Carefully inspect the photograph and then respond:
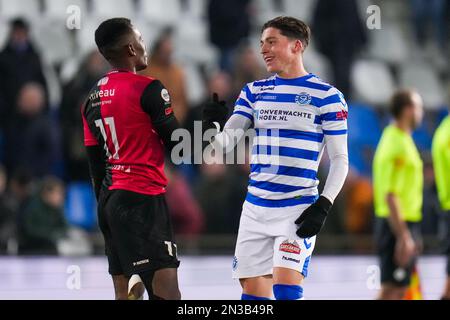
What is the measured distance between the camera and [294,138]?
638 cm

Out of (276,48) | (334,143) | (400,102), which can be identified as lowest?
(334,143)

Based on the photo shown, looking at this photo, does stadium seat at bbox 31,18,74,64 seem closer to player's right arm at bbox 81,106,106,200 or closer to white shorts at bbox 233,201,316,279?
player's right arm at bbox 81,106,106,200

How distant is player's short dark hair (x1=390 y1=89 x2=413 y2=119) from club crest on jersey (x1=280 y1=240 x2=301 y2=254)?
3251mm

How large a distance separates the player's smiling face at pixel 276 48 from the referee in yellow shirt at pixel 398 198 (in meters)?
2.85

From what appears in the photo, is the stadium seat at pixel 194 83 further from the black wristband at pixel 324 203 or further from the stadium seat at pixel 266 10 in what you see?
the black wristband at pixel 324 203

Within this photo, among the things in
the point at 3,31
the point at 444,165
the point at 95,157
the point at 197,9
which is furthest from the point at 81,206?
the point at 95,157

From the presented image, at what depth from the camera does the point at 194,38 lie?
17.0m

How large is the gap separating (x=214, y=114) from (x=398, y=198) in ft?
9.91

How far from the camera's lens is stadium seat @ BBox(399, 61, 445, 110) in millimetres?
18906

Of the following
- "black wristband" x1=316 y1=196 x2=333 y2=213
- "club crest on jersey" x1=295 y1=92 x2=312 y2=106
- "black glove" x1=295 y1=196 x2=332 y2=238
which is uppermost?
"club crest on jersey" x1=295 y1=92 x2=312 y2=106

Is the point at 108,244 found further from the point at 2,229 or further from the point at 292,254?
the point at 2,229

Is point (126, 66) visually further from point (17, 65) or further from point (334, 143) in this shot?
point (17, 65)

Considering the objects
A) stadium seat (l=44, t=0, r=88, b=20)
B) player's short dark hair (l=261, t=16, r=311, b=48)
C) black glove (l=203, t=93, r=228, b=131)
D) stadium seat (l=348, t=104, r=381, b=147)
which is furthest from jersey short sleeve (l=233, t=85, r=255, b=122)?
stadium seat (l=348, t=104, r=381, b=147)

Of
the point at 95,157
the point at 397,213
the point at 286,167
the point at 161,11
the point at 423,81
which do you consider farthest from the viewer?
the point at 423,81
